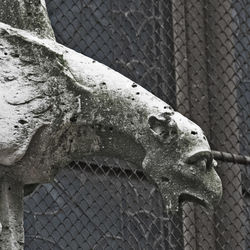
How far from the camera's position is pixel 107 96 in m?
2.26

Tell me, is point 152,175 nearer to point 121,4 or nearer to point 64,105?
point 64,105

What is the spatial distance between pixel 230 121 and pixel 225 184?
0.87 ft

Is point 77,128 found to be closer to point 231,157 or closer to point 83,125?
point 83,125

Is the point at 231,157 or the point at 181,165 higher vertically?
A: the point at 181,165

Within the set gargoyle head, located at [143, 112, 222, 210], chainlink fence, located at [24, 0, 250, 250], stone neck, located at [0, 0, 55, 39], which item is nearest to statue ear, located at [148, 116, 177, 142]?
gargoyle head, located at [143, 112, 222, 210]

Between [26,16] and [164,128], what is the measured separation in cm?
31

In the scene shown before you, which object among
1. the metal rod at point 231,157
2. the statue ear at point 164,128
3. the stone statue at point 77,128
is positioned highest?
the statue ear at point 164,128

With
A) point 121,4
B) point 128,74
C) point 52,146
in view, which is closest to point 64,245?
point 128,74

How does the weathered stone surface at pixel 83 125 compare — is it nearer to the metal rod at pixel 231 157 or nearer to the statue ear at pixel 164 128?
the statue ear at pixel 164 128

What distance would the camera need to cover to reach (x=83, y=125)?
2.25 metres

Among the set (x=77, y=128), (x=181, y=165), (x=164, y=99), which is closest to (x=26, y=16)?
(x=77, y=128)

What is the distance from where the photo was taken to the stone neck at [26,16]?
7.62 feet

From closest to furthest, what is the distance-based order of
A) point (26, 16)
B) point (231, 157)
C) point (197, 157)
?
point (197, 157)
point (26, 16)
point (231, 157)

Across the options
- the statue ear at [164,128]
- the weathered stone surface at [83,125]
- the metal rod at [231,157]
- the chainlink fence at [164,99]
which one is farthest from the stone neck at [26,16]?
the metal rod at [231,157]
